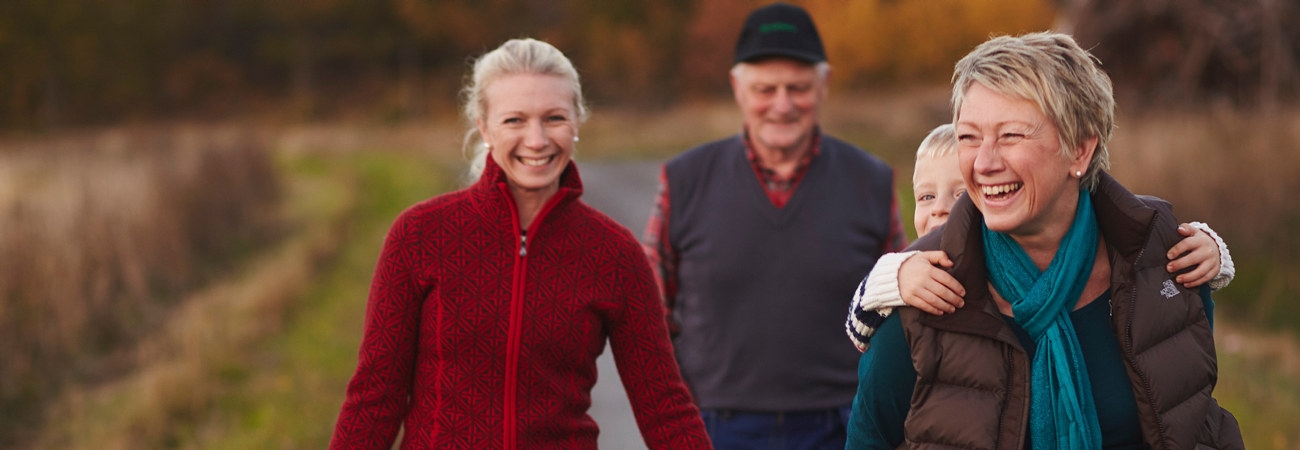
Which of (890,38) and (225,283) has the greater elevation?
(890,38)

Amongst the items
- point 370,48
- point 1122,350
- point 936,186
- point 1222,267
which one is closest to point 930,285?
point 1122,350

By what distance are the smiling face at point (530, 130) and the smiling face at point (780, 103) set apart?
4.05ft

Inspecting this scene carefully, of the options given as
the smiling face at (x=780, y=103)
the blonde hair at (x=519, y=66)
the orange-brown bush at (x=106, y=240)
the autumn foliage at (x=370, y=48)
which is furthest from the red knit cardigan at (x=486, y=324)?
the autumn foliage at (x=370, y=48)

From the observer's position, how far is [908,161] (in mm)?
21000

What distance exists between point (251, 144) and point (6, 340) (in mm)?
11999

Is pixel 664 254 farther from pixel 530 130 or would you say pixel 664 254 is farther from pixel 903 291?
pixel 903 291

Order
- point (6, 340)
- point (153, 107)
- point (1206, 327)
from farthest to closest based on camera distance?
point (153, 107) < point (6, 340) < point (1206, 327)

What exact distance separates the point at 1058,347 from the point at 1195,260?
0.33 m

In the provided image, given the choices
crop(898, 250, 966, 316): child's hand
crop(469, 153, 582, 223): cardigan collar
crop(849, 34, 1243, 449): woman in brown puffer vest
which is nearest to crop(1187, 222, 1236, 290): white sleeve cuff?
crop(849, 34, 1243, 449): woman in brown puffer vest

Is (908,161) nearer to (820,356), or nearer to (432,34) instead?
(820,356)

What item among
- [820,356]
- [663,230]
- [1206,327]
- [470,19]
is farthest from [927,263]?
[470,19]

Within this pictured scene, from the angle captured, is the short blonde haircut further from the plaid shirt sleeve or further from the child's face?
the plaid shirt sleeve

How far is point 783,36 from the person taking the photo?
4.44 metres

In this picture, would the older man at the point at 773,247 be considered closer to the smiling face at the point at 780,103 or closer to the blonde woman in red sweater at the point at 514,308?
the smiling face at the point at 780,103
